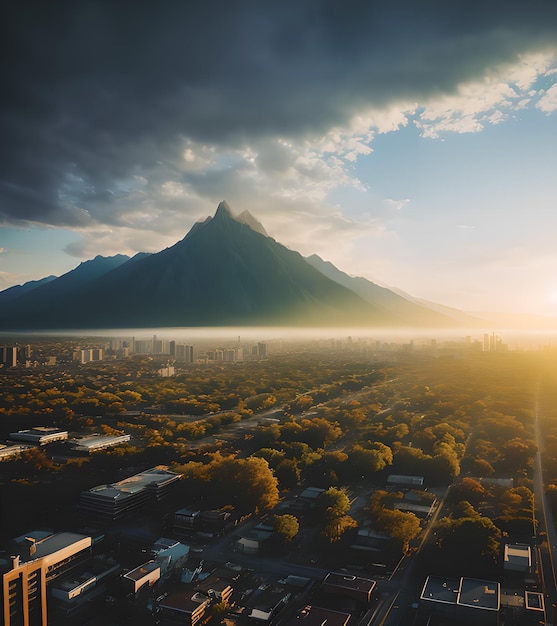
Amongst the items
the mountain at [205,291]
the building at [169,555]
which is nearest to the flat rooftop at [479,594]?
the building at [169,555]

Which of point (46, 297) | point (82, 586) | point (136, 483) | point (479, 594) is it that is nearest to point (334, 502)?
point (479, 594)

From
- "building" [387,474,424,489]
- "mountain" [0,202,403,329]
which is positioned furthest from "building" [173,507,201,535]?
"mountain" [0,202,403,329]

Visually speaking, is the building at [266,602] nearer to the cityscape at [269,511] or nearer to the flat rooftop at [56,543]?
the cityscape at [269,511]

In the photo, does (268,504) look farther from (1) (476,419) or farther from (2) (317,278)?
(2) (317,278)

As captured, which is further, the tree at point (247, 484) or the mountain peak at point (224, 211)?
the mountain peak at point (224, 211)

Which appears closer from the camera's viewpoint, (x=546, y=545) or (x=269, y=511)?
(x=546, y=545)

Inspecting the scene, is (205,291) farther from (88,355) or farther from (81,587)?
(81,587)

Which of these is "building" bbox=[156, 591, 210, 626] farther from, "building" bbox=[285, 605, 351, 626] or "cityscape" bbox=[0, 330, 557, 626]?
"building" bbox=[285, 605, 351, 626]
